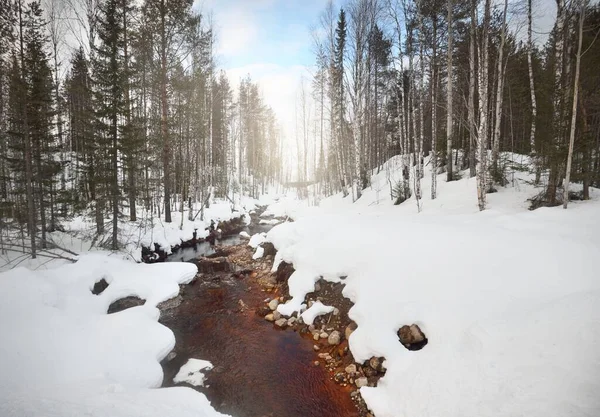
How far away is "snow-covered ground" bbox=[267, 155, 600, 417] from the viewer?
119 inches

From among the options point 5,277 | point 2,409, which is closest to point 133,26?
point 5,277

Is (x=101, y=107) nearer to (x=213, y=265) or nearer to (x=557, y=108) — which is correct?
(x=213, y=265)

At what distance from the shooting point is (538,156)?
8859mm

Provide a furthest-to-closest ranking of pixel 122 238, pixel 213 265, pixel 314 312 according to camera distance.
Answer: pixel 122 238 → pixel 213 265 → pixel 314 312

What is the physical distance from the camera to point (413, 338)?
4.60 m

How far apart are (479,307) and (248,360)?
4.89m

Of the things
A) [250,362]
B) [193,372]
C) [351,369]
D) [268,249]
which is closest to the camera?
[351,369]

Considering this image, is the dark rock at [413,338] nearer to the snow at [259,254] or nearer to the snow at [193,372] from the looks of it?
the snow at [193,372]

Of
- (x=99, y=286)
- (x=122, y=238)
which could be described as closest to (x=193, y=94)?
(x=122, y=238)

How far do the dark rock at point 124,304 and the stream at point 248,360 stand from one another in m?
0.97

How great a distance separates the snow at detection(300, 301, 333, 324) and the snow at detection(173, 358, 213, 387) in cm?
256

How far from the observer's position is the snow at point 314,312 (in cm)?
654

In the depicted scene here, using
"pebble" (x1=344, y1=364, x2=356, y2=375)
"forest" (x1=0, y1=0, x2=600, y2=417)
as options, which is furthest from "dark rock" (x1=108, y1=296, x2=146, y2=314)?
"pebble" (x1=344, y1=364, x2=356, y2=375)

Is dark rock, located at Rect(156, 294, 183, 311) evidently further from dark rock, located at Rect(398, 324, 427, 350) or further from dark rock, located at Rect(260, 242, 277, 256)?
dark rock, located at Rect(398, 324, 427, 350)
